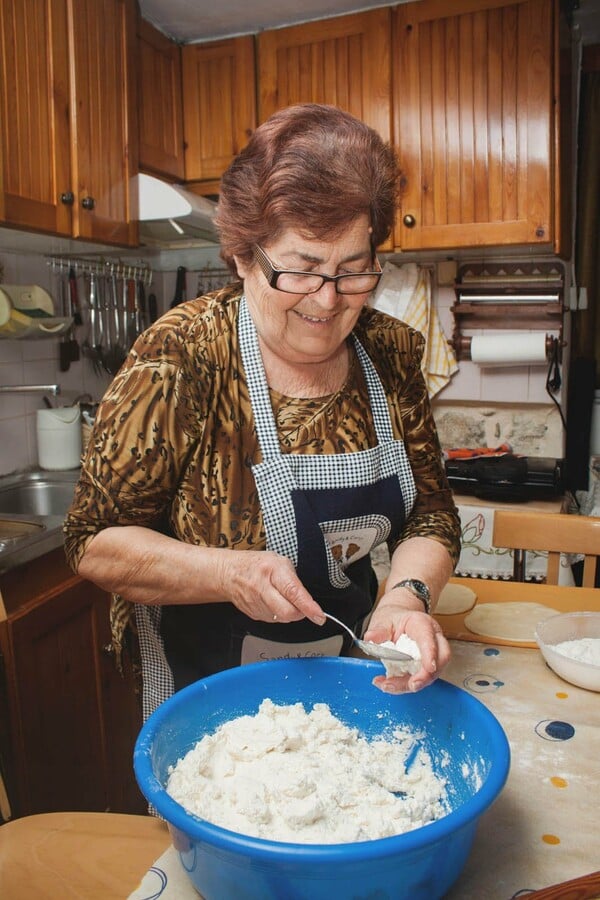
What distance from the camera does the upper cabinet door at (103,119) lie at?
2.18 metres

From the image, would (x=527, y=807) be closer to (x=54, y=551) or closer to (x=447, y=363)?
(x=54, y=551)

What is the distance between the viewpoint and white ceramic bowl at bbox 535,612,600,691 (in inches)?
41.9

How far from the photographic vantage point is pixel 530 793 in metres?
0.84

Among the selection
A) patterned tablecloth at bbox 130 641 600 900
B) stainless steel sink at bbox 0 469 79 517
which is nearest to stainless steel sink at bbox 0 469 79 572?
stainless steel sink at bbox 0 469 79 517

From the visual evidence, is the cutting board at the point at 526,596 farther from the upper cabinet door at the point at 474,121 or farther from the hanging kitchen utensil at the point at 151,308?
the hanging kitchen utensil at the point at 151,308

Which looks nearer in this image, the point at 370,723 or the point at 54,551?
the point at 370,723

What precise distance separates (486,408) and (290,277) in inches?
80.0

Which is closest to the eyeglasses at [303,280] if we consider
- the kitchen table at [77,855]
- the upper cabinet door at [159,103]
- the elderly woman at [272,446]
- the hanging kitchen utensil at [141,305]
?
the elderly woman at [272,446]

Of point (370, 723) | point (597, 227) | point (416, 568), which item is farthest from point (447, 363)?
point (370, 723)

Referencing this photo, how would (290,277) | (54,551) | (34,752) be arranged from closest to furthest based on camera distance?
(290,277)
(34,752)
(54,551)

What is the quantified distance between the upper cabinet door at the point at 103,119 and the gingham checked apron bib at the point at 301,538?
1309 millimetres

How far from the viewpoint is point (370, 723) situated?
914mm

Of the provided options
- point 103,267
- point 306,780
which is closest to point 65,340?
point 103,267

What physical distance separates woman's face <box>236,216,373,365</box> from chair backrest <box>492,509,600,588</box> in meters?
0.77
